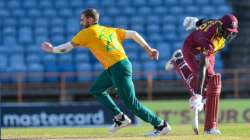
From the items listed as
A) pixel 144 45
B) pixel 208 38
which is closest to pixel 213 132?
pixel 208 38

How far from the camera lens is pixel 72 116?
72.0 feet

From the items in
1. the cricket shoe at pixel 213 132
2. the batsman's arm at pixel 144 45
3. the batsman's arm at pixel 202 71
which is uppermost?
the batsman's arm at pixel 144 45

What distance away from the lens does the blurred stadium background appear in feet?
Answer: 78.1

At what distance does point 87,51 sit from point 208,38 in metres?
12.9

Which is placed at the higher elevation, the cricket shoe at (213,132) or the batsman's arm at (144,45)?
the batsman's arm at (144,45)

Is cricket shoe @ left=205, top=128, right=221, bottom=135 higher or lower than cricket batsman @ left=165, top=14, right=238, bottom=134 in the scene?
lower

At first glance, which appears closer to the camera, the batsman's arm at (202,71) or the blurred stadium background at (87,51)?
the batsman's arm at (202,71)

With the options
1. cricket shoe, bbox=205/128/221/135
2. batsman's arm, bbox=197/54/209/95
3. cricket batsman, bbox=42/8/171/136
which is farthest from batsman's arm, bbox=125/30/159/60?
cricket shoe, bbox=205/128/221/135

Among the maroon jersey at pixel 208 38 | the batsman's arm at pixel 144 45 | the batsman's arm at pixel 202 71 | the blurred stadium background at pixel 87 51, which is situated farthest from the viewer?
the blurred stadium background at pixel 87 51

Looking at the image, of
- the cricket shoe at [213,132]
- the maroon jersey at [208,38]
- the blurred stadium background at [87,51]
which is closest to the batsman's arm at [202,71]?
the maroon jersey at [208,38]

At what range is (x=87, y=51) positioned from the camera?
24828 mm

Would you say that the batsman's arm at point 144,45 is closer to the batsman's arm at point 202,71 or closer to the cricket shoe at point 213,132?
the batsman's arm at point 202,71

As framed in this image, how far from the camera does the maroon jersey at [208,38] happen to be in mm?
12056

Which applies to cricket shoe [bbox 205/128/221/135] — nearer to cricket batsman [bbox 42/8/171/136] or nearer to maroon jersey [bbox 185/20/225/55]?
cricket batsman [bbox 42/8/171/136]
